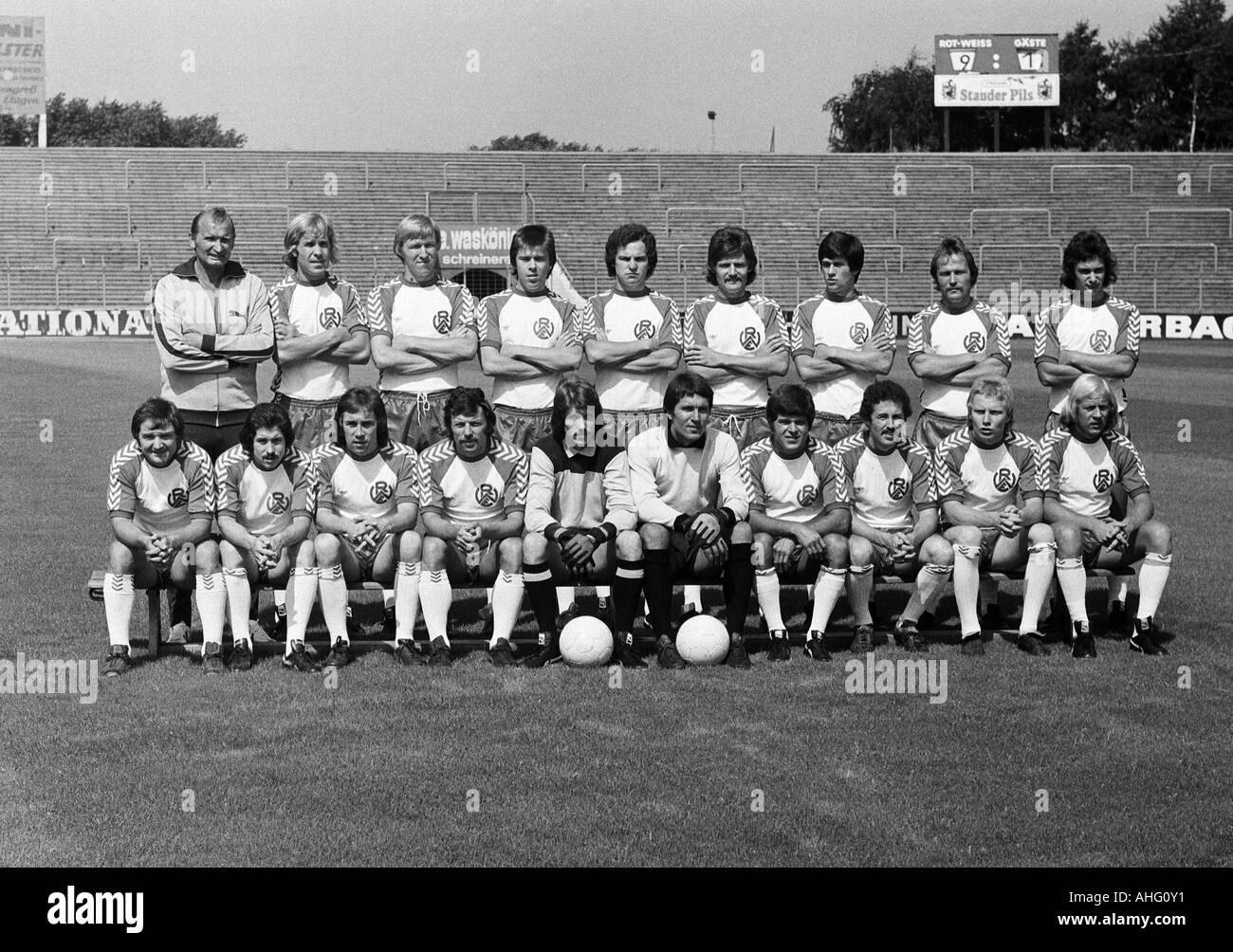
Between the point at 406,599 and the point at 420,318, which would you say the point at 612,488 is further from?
the point at 420,318

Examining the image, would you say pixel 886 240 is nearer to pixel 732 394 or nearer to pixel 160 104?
pixel 732 394

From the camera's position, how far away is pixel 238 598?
7340 mm

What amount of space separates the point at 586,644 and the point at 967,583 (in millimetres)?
1998

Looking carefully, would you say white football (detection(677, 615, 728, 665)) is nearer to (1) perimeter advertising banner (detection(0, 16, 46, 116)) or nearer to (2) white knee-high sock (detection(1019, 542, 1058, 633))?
(2) white knee-high sock (detection(1019, 542, 1058, 633))

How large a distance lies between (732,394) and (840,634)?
4.69 feet

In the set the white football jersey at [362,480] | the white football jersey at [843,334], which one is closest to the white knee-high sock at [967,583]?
the white football jersey at [843,334]

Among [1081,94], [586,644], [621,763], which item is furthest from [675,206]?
[621,763]

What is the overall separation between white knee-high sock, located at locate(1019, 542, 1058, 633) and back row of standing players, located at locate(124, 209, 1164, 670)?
39.9 inches

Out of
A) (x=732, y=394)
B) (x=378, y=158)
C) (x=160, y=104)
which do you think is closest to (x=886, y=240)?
(x=378, y=158)

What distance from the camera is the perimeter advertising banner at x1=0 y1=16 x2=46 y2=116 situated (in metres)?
52.0

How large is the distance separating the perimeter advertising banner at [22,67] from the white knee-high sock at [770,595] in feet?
165

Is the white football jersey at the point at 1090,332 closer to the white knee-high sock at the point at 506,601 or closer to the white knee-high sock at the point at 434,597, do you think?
the white knee-high sock at the point at 506,601

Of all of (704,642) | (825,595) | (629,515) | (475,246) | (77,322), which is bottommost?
(704,642)

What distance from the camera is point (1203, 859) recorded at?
4.82 m
